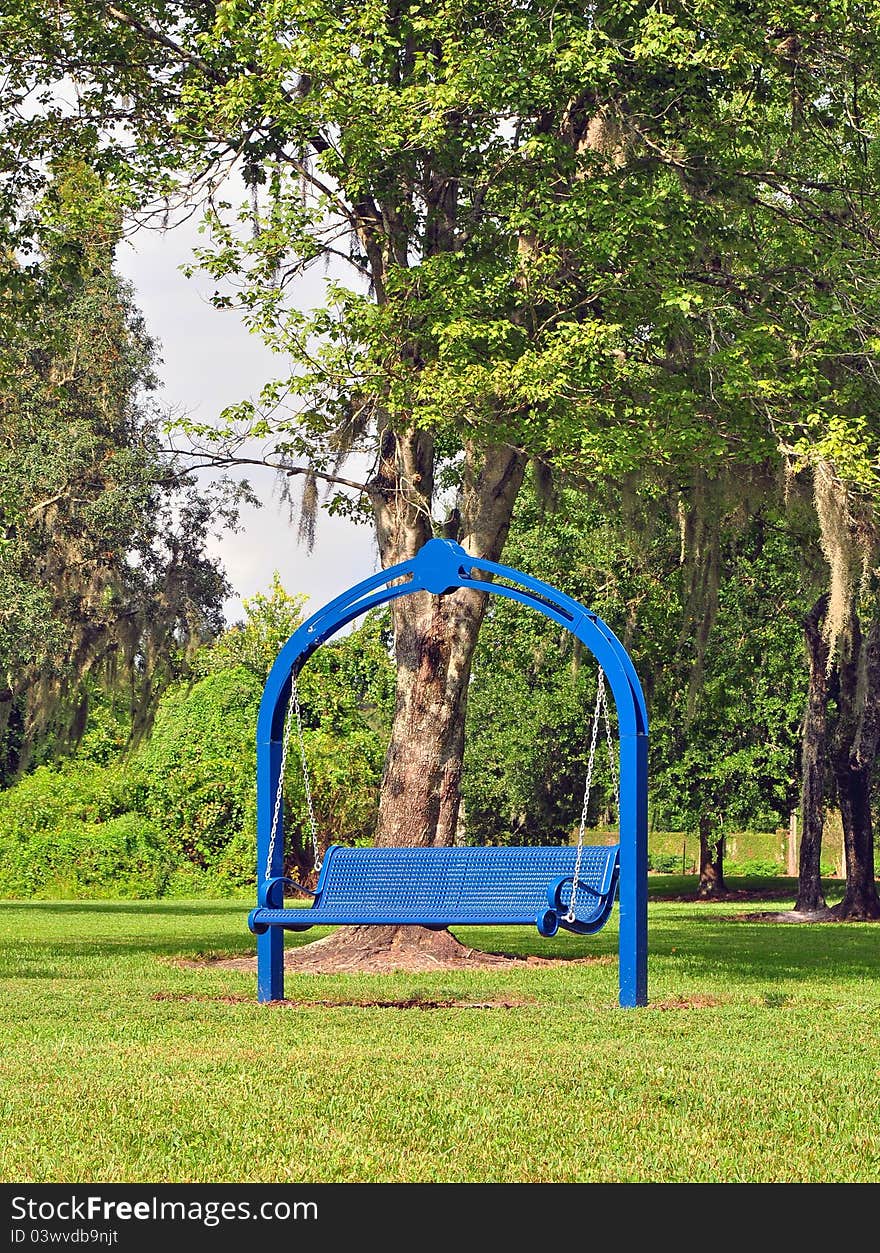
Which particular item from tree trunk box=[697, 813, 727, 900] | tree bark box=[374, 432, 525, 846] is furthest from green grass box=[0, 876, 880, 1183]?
tree trunk box=[697, 813, 727, 900]

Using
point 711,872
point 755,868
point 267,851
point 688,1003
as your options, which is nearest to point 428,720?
point 267,851

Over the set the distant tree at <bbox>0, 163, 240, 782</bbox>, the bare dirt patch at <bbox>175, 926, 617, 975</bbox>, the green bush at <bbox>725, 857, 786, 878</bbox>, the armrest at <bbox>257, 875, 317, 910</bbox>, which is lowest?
the green bush at <bbox>725, 857, 786, 878</bbox>

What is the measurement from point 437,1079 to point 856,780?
19094 millimetres

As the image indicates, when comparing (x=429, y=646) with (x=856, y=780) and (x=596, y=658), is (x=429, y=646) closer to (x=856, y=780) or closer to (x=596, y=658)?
(x=596, y=658)

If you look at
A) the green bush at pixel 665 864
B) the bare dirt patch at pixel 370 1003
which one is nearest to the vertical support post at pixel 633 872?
the bare dirt patch at pixel 370 1003

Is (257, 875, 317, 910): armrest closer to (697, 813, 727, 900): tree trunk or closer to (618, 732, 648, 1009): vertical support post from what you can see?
(618, 732, 648, 1009): vertical support post

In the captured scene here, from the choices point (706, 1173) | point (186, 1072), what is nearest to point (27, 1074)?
point (186, 1072)

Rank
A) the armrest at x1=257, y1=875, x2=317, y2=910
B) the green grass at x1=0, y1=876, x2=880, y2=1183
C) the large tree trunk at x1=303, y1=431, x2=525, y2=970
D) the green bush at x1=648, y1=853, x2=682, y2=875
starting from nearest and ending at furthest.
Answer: the green grass at x1=0, y1=876, x2=880, y2=1183, the armrest at x1=257, y1=875, x2=317, y2=910, the large tree trunk at x1=303, y1=431, x2=525, y2=970, the green bush at x1=648, y1=853, x2=682, y2=875

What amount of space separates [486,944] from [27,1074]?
34.7 feet

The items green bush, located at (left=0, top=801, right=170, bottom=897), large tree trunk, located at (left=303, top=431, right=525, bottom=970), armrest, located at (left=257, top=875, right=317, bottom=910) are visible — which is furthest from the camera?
green bush, located at (left=0, top=801, right=170, bottom=897)

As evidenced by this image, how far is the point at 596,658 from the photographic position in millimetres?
10531

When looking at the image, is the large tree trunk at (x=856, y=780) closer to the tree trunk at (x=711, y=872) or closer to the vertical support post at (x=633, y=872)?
the tree trunk at (x=711, y=872)

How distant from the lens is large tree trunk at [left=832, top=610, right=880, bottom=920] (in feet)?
77.4

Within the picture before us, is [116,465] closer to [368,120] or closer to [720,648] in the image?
[720,648]
